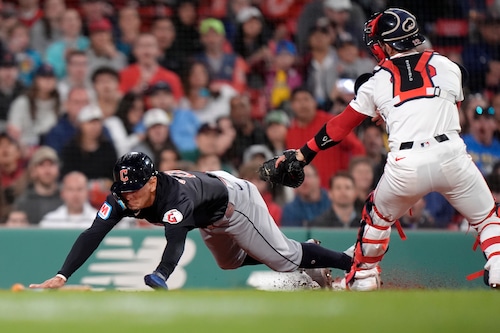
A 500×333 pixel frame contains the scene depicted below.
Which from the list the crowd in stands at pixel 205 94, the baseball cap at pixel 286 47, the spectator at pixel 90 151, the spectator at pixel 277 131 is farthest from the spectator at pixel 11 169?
the baseball cap at pixel 286 47

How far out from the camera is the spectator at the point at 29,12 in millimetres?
11779

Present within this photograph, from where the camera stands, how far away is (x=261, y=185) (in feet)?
32.6

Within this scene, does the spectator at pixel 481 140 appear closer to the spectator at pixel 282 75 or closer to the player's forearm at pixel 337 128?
the spectator at pixel 282 75

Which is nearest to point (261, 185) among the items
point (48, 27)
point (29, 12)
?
point (48, 27)

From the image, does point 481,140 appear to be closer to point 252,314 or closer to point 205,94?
point 205,94

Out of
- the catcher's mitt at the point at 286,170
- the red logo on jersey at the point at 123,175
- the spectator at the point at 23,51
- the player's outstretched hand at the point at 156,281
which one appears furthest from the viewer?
the spectator at the point at 23,51

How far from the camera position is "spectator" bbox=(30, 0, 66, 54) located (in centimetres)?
1166

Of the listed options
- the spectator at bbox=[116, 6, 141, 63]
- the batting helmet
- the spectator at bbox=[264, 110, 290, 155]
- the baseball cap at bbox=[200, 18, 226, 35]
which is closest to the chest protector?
the batting helmet

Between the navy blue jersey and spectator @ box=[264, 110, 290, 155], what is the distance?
12.1 ft

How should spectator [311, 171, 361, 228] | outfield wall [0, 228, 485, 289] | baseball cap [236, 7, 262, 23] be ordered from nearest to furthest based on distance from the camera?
outfield wall [0, 228, 485, 289]
spectator [311, 171, 361, 228]
baseball cap [236, 7, 262, 23]

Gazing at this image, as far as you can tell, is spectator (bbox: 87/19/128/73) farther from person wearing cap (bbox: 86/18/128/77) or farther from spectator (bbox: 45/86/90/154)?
spectator (bbox: 45/86/90/154)

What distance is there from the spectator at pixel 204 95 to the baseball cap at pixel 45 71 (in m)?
1.56

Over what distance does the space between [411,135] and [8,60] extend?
6.14 meters

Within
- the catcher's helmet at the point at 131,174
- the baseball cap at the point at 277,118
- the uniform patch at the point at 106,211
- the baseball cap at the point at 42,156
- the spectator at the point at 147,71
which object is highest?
the spectator at the point at 147,71
